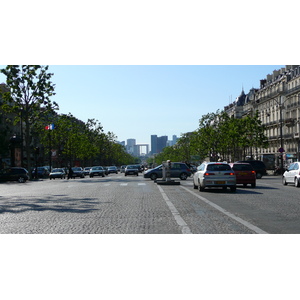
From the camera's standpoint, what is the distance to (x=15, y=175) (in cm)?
5447

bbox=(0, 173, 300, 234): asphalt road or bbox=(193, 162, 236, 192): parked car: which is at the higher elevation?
bbox=(193, 162, 236, 192): parked car

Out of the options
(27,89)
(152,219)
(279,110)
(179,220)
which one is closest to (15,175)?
(27,89)

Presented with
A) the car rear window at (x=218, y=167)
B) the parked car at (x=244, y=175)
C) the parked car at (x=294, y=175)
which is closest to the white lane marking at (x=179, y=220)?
the car rear window at (x=218, y=167)

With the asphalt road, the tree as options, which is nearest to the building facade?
the tree

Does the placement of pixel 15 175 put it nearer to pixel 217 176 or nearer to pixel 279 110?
pixel 217 176

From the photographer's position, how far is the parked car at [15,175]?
178 feet

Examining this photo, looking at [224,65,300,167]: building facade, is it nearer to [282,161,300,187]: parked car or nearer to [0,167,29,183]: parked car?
[0,167,29,183]: parked car

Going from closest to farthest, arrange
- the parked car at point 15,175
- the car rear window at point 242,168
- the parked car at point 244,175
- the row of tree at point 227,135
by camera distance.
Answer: the parked car at point 244,175
the car rear window at point 242,168
the parked car at point 15,175
the row of tree at point 227,135

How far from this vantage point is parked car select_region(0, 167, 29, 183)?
5419 centimetres

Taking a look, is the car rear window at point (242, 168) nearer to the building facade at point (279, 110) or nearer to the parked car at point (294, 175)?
the parked car at point (294, 175)
